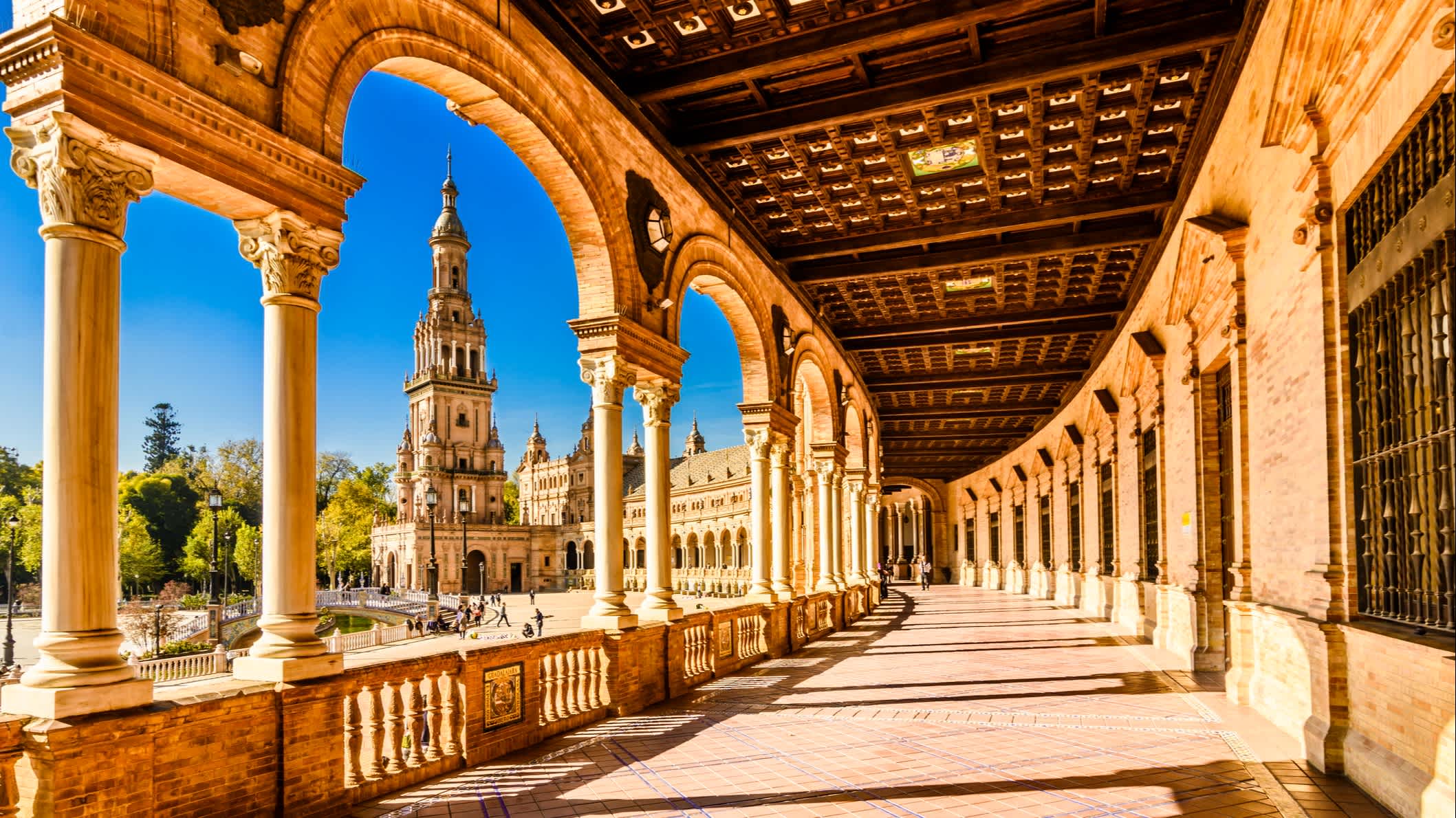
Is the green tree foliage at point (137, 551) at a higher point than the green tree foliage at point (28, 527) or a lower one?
lower

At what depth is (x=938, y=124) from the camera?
447 inches

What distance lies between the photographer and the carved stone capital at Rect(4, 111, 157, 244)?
4.89m

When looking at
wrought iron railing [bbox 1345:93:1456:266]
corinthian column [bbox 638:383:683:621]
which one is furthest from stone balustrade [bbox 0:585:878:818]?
wrought iron railing [bbox 1345:93:1456:266]

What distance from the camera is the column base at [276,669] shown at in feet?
19.2

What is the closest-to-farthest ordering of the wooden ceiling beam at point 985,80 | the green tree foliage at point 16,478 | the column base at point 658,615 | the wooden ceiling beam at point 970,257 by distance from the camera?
the wooden ceiling beam at point 985,80
the column base at point 658,615
the wooden ceiling beam at point 970,257
the green tree foliage at point 16,478

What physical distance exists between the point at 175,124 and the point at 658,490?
735cm

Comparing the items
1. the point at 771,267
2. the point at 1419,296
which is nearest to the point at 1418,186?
the point at 1419,296

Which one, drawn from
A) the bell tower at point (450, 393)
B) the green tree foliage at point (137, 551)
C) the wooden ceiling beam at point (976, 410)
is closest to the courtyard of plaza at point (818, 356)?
the wooden ceiling beam at point (976, 410)

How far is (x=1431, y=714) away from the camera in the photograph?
537 centimetres

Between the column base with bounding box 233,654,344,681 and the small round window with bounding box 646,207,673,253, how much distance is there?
21.7 ft

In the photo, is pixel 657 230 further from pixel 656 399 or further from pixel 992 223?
pixel 992 223

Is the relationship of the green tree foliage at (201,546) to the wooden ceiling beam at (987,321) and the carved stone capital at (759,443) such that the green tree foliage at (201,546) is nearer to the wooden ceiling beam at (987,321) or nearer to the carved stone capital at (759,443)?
the wooden ceiling beam at (987,321)

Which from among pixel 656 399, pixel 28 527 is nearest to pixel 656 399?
pixel 656 399

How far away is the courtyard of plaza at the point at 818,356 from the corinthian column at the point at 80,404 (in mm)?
22
